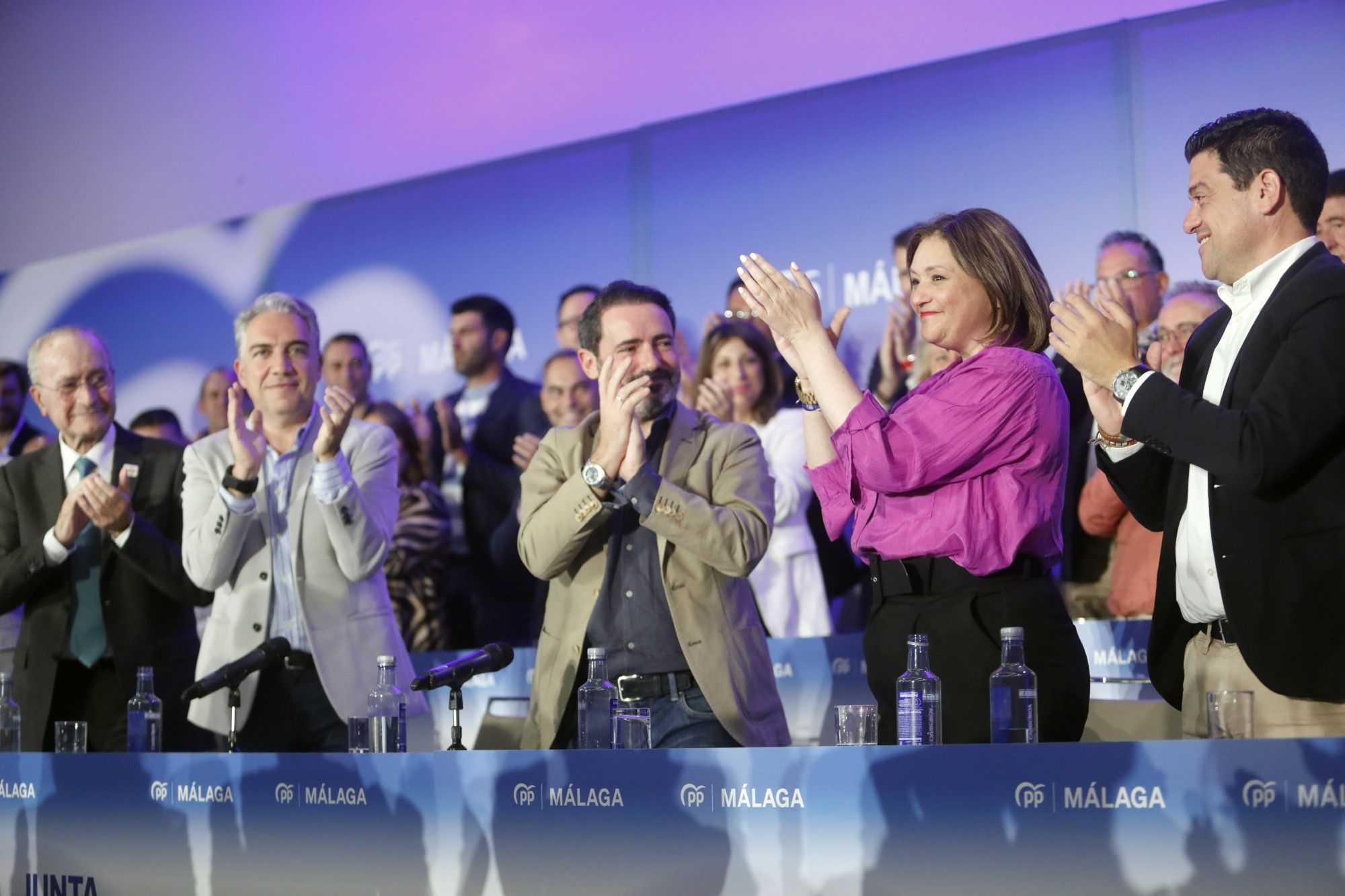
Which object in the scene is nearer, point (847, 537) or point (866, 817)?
point (866, 817)

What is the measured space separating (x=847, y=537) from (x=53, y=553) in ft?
8.63

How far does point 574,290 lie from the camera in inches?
242

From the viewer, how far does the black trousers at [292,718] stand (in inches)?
139

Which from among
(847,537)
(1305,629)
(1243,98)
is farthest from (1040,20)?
(1305,629)

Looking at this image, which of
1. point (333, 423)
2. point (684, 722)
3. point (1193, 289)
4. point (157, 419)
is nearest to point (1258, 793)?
point (684, 722)

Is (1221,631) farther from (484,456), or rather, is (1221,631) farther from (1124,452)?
(484,456)

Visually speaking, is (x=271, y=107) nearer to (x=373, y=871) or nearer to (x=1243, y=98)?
(x=1243, y=98)

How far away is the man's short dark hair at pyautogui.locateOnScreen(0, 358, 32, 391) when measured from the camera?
273 inches

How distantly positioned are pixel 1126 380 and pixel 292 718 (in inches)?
87.7

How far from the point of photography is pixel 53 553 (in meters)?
4.01

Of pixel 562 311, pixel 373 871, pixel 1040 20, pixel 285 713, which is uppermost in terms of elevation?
pixel 1040 20

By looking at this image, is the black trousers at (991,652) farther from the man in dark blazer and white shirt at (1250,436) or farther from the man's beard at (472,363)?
the man's beard at (472,363)

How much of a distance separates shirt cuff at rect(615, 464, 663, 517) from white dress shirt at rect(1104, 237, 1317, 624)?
1040mm

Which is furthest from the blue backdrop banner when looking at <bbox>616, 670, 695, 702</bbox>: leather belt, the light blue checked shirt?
the light blue checked shirt
